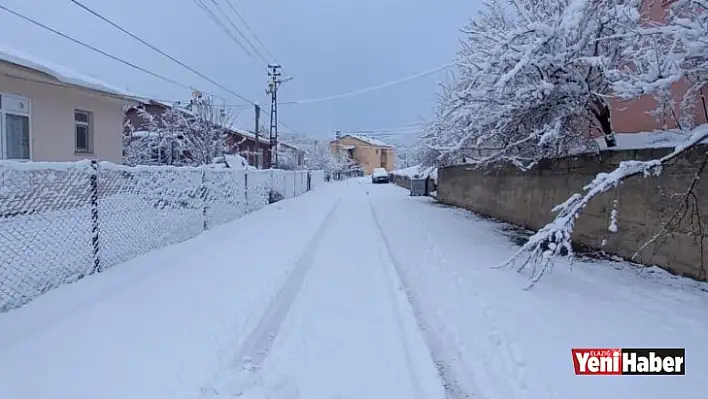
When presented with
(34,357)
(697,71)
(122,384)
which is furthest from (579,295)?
(34,357)

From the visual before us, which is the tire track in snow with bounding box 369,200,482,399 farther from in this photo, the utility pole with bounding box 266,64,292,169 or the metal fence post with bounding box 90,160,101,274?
the utility pole with bounding box 266,64,292,169

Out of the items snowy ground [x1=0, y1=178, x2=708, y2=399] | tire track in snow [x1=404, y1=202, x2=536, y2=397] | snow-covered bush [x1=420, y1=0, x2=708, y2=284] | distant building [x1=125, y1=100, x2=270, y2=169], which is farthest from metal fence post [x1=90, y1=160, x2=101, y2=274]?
distant building [x1=125, y1=100, x2=270, y2=169]

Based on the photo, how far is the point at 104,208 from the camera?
5.72 metres

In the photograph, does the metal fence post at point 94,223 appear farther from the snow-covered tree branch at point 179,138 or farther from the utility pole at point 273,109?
the utility pole at point 273,109

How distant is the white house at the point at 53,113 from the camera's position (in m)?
11.1

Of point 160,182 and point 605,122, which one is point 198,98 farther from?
point 605,122

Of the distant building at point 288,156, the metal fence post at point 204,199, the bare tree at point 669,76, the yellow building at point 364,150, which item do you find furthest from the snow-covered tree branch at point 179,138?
the yellow building at point 364,150

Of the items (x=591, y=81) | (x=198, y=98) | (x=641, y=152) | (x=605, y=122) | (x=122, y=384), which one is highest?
(x=198, y=98)

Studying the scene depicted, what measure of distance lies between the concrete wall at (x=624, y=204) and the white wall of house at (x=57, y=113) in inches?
464

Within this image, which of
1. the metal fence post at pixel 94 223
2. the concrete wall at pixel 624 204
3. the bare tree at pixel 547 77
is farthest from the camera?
the bare tree at pixel 547 77

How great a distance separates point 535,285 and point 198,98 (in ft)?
80.6

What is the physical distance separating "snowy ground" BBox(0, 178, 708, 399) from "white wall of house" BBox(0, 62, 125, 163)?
7.39 metres

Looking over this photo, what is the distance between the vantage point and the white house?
436 inches

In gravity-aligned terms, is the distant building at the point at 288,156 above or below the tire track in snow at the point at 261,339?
above
